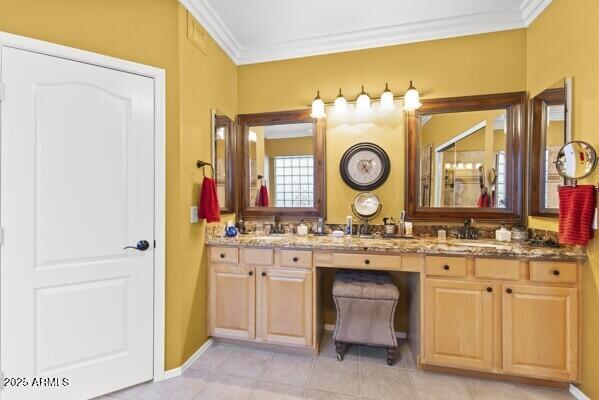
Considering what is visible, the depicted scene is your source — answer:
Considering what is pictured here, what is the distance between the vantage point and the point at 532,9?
217 cm

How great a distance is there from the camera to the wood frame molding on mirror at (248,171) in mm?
2719

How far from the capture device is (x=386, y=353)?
2250 mm

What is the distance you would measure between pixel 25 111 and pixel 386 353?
9.96ft

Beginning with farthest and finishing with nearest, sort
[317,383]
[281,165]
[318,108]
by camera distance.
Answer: [281,165]
[318,108]
[317,383]

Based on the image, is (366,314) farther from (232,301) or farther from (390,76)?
(390,76)

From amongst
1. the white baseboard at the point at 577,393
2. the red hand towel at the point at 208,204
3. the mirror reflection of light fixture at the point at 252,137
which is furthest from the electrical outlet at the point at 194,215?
the white baseboard at the point at 577,393

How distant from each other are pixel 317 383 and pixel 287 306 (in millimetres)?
573

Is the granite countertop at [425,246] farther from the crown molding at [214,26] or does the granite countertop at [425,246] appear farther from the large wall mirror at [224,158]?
the crown molding at [214,26]

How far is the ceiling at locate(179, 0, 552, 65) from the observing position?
87.0 inches

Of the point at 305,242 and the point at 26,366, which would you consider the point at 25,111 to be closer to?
the point at 26,366

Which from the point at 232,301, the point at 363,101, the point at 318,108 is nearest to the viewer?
the point at 232,301

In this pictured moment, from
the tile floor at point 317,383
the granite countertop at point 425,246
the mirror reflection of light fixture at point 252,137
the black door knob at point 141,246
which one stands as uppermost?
the mirror reflection of light fixture at point 252,137

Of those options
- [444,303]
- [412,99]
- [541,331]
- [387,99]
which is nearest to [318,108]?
[387,99]

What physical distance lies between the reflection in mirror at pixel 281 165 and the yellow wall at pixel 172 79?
2.06 feet
